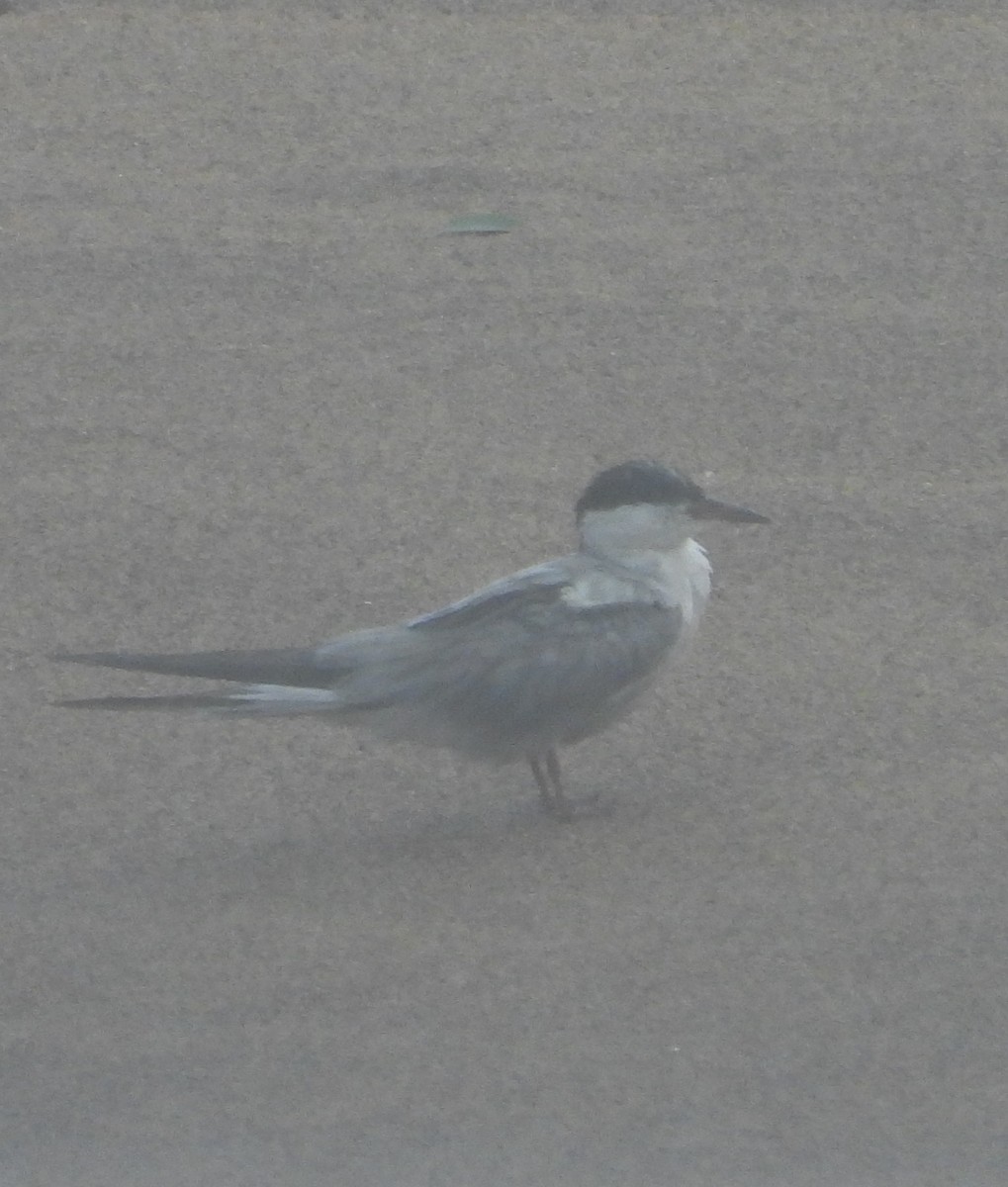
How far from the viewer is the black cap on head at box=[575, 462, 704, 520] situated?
16.8ft

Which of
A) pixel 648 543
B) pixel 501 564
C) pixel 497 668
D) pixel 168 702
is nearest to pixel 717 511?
pixel 648 543

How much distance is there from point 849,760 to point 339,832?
1085 millimetres

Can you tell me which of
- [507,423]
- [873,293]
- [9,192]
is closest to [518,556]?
[507,423]

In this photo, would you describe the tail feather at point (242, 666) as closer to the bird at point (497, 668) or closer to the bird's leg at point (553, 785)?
the bird at point (497, 668)

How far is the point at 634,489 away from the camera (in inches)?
201

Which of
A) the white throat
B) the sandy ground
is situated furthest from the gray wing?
the sandy ground

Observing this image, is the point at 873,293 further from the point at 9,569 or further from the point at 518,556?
the point at 9,569

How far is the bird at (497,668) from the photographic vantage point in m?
4.88

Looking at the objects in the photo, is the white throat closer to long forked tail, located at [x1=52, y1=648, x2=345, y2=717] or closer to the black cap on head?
the black cap on head

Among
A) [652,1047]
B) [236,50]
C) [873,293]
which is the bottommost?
[652,1047]

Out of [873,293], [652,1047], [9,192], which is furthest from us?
[9,192]

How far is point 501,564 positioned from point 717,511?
103 cm

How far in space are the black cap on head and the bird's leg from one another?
535 mm

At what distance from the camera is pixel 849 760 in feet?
17.0
